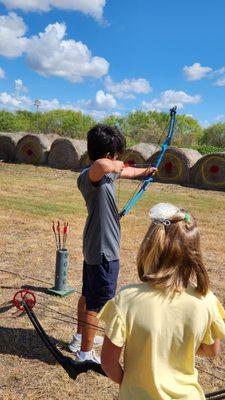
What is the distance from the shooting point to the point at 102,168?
8.00ft

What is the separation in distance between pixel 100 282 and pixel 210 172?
486 inches

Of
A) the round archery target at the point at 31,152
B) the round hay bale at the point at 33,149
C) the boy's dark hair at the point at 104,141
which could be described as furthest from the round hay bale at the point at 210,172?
the boy's dark hair at the point at 104,141

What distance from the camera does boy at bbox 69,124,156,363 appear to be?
256 cm

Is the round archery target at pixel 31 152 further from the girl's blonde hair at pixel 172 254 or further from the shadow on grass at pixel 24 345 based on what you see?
the girl's blonde hair at pixel 172 254

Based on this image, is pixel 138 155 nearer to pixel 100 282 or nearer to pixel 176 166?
pixel 176 166

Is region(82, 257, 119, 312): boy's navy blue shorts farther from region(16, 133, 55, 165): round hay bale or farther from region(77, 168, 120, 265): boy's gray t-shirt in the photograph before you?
region(16, 133, 55, 165): round hay bale

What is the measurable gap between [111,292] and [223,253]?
3.66m

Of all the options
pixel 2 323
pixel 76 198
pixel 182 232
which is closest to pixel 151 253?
pixel 182 232

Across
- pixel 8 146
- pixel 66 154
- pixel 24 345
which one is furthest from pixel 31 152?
pixel 24 345

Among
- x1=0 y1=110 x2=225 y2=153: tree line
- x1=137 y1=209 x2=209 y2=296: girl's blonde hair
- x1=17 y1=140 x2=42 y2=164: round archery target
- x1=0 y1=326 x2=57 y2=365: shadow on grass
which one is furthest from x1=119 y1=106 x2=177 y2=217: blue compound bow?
x1=17 y1=140 x2=42 y2=164: round archery target

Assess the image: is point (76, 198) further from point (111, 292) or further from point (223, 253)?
point (111, 292)

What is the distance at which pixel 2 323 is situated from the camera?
11.3 ft

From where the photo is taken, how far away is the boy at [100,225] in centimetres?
256

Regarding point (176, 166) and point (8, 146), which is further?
point (8, 146)
